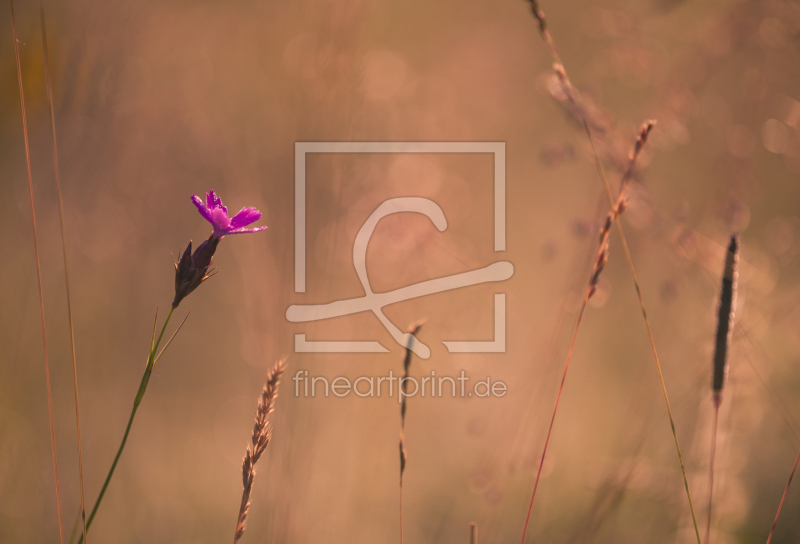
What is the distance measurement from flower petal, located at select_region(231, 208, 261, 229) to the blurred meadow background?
0.48 metres

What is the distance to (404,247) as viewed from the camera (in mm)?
1253

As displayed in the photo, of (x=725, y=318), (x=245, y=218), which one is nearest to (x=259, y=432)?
(x=245, y=218)

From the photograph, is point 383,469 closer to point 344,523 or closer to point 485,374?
point 344,523

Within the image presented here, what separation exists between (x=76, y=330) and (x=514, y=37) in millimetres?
1532

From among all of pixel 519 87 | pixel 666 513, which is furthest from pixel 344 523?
pixel 519 87

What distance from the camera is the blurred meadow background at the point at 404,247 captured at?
1.20 m

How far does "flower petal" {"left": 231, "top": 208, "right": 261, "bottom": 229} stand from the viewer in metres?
0.72

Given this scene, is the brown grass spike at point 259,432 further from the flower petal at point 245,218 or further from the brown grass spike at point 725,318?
the brown grass spike at point 725,318

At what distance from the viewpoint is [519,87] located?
4.36 ft

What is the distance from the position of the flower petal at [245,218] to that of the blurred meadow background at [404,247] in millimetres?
483

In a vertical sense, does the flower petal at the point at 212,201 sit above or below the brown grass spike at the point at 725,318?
→ above

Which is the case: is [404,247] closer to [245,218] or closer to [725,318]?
[245,218]

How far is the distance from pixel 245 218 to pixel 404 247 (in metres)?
0.59

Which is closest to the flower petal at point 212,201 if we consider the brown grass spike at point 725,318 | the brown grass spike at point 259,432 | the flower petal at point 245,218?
the flower petal at point 245,218
